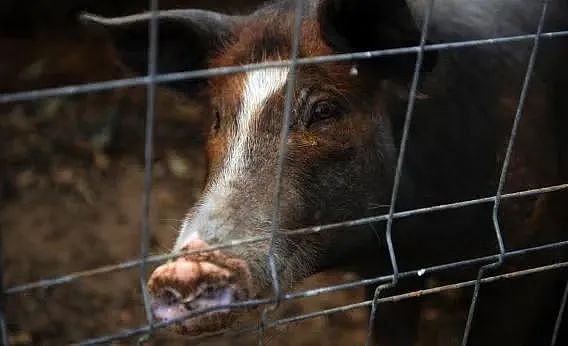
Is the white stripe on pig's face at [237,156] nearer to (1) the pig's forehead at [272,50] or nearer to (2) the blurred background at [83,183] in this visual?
(1) the pig's forehead at [272,50]

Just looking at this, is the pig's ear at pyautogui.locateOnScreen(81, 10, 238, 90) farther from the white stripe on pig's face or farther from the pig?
the white stripe on pig's face

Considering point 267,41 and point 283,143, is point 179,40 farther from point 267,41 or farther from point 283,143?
point 283,143

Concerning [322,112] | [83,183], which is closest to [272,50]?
[322,112]

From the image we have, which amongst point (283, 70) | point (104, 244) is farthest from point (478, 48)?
point (104, 244)

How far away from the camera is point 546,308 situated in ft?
7.97

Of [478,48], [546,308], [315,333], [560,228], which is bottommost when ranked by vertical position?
[315,333]

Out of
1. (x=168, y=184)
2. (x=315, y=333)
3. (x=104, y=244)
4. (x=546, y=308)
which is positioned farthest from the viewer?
(x=168, y=184)

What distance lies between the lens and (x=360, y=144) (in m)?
1.74

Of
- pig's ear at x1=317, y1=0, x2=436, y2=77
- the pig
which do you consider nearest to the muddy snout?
the pig

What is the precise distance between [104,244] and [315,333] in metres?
0.83

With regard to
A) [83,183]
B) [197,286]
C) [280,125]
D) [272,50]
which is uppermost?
[272,50]

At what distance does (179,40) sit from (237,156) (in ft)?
1.35

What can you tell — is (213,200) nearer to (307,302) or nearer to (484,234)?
(484,234)

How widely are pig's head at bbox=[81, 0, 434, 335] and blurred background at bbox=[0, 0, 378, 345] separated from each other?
0.27 m
